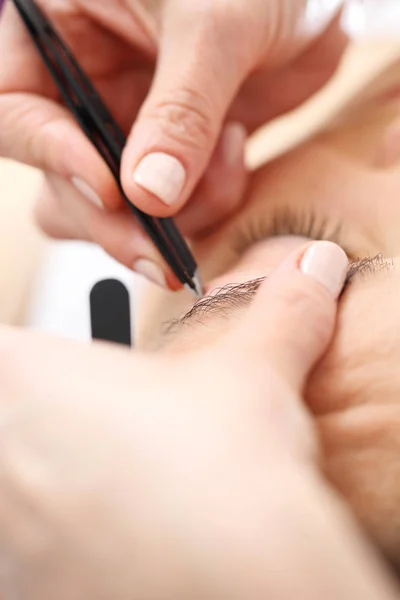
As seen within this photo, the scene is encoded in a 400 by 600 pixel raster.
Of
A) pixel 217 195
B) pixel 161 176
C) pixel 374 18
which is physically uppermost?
pixel 161 176

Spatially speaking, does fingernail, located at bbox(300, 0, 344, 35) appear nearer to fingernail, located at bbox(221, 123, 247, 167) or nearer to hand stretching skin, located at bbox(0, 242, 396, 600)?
fingernail, located at bbox(221, 123, 247, 167)

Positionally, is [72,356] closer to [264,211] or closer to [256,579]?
[256,579]

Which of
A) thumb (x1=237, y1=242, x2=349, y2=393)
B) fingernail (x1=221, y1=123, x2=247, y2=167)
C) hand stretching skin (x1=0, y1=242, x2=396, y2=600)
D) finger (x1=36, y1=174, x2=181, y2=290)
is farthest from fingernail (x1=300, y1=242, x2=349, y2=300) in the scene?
fingernail (x1=221, y1=123, x2=247, y2=167)

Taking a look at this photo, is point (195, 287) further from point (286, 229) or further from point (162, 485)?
point (162, 485)

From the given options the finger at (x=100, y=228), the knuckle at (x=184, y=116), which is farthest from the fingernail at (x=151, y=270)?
the knuckle at (x=184, y=116)

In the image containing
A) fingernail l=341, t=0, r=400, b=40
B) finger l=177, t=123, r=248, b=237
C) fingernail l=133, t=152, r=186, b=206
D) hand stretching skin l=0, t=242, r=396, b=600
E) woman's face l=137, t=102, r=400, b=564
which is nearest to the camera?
hand stretching skin l=0, t=242, r=396, b=600

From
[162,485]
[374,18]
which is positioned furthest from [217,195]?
[374,18]
